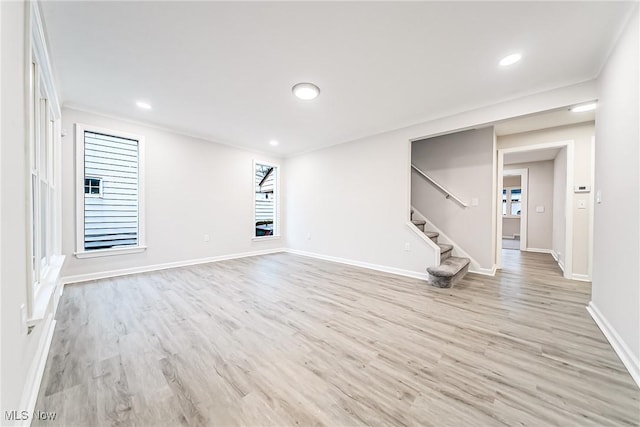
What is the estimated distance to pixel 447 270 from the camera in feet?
10.6

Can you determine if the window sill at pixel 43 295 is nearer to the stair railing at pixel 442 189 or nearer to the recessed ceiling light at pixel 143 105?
the recessed ceiling light at pixel 143 105

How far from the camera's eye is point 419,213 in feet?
15.6

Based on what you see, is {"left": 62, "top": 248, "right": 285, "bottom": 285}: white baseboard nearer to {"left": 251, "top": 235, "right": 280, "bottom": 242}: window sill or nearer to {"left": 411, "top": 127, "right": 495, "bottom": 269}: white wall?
{"left": 251, "top": 235, "right": 280, "bottom": 242}: window sill

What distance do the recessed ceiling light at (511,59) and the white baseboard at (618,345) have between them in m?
2.49

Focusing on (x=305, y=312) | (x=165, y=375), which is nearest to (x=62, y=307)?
(x=165, y=375)

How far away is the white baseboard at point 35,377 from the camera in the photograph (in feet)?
3.75

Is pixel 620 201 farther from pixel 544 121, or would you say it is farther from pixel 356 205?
pixel 356 205

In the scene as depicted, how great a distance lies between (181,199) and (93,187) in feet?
3.95

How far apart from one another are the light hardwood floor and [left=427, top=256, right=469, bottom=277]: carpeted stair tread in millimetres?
281

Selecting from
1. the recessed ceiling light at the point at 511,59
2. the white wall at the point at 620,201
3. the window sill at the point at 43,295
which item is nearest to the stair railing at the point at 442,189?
the white wall at the point at 620,201

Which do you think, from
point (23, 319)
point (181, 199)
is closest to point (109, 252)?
point (181, 199)

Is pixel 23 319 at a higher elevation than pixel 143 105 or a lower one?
lower

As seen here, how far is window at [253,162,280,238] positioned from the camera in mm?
5844

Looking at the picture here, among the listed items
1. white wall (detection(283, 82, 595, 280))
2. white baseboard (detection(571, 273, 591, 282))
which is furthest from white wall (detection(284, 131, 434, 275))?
white baseboard (detection(571, 273, 591, 282))
